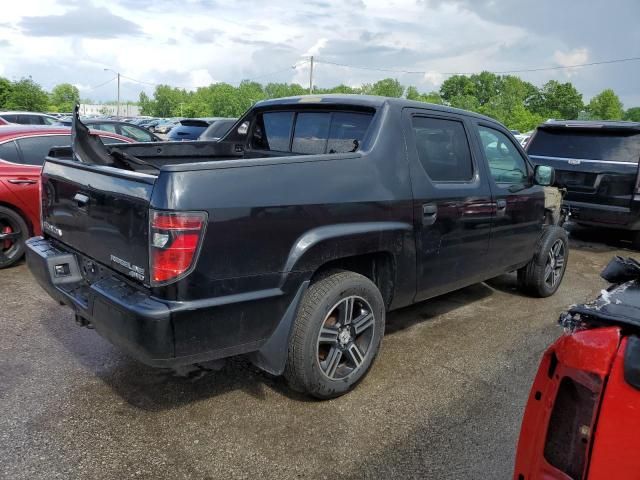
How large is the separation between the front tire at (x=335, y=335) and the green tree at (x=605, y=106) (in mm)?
95000

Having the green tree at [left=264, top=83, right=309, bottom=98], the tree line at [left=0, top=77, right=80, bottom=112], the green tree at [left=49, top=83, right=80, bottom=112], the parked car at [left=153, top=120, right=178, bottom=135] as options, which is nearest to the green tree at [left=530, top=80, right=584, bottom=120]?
the green tree at [left=264, top=83, right=309, bottom=98]

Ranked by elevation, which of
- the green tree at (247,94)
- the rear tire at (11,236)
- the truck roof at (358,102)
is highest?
the green tree at (247,94)

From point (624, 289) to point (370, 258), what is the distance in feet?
6.18

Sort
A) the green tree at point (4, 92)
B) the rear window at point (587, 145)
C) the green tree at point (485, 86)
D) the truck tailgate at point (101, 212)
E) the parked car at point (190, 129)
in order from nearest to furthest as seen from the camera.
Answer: the truck tailgate at point (101, 212)
the rear window at point (587, 145)
the parked car at point (190, 129)
the green tree at point (4, 92)
the green tree at point (485, 86)

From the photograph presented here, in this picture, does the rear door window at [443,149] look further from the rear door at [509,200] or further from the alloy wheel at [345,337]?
the alloy wheel at [345,337]

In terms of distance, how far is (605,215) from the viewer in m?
7.75

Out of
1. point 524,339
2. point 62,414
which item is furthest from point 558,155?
point 62,414

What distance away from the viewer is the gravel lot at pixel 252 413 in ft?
9.16

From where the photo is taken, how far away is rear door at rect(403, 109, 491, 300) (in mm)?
3775

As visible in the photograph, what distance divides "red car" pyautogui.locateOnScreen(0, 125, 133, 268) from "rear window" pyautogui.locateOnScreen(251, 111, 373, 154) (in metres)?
3.01

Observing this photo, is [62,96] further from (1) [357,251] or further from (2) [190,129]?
(1) [357,251]

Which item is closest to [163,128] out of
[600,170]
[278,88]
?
[600,170]

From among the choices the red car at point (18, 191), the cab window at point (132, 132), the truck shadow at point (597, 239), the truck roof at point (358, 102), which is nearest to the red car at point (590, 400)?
the truck roof at point (358, 102)

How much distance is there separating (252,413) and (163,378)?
77 centimetres
